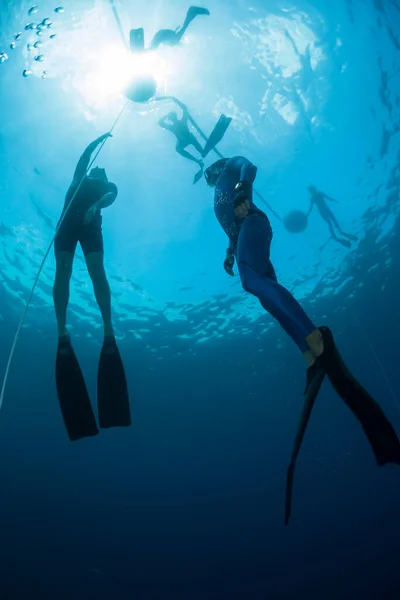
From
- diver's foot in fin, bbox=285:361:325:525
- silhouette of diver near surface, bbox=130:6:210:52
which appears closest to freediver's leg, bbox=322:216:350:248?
silhouette of diver near surface, bbox=130:6:210:52

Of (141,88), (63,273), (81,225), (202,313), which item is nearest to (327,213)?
(202,313)

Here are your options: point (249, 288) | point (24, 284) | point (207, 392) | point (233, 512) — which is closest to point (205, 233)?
point (24, 284)

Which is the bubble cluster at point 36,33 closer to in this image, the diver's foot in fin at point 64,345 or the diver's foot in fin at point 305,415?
the diver's foot in fin at point 64,345

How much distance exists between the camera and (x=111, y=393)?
449 centimetres

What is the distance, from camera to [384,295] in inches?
890

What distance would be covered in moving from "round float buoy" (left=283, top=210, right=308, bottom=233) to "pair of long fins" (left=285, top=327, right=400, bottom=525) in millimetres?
12898

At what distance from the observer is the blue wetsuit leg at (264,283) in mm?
3027

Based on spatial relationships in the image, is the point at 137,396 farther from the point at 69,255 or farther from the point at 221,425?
the point at 69,255

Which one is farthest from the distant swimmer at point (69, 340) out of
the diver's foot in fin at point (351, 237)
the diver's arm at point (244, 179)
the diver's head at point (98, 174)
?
the diver's foot in fin at point (351, 237)

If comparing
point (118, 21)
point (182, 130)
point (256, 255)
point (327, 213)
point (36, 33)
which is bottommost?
point (256, 255)

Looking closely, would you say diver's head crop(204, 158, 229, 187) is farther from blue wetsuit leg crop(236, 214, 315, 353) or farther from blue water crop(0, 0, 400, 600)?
blue water crop(0, 0, 400, 600)

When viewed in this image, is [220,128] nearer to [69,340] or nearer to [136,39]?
[136,39]

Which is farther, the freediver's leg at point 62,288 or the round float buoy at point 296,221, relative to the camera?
the round float buoy at point 296,221

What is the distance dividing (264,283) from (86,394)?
2.61 metres
